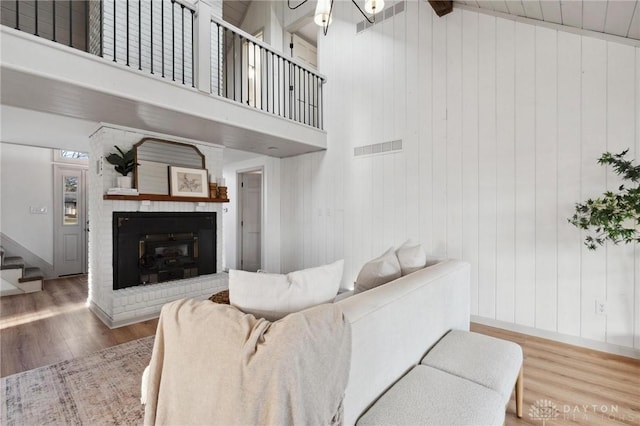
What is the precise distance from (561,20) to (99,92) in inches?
165

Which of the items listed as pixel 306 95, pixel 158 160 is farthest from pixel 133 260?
pixel 306 95

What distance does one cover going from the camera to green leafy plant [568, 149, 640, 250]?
2.24 meters

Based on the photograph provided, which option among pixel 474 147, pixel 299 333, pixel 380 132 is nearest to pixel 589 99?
pixel 474 147

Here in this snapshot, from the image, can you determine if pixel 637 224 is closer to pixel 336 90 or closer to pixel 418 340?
pixel 418 340

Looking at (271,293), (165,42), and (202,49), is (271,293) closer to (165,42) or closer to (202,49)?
(202,49)

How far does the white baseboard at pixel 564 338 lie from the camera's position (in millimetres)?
2625

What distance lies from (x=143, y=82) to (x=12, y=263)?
4146 mm

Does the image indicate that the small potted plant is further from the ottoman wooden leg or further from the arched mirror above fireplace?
the ottoman wooden leg

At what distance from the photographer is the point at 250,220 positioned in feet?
20.7

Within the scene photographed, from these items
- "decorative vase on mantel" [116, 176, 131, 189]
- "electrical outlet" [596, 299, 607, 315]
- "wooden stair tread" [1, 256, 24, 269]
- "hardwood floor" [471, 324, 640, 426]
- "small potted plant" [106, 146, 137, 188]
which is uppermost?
"small potted plant" [106, 146, 137, 188]

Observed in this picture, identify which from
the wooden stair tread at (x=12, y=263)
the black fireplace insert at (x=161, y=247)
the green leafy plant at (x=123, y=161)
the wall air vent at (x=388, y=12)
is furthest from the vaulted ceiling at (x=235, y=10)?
the wooden stair tread at (x=12, y=263)

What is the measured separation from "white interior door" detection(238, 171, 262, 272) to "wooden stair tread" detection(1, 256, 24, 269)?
11.1 feet

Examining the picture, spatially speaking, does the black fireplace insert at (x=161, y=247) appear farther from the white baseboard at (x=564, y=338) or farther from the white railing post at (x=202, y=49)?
the white baseboard at (x=564, y=338)

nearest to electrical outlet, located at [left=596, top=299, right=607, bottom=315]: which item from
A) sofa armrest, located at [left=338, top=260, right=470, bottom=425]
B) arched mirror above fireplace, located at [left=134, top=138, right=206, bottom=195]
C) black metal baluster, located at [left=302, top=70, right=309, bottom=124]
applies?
sofa armrest, located at [left=338, top=260, right=470, bottom=425]
